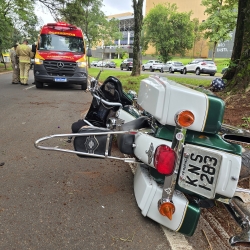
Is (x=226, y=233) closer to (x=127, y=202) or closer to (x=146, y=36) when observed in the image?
(x=127, y=202)

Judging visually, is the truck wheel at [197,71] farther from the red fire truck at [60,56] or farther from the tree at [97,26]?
the red fire truck at [60,56]

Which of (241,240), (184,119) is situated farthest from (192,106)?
(241,240)

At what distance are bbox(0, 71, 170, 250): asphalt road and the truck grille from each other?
6831 millimetres

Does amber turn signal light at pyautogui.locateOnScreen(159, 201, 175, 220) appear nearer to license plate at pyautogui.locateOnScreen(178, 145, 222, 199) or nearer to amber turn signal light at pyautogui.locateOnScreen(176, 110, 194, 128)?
license plate at pyautogui.locateOnScreen(178, 145, 222, 199)

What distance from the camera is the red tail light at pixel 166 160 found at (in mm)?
1994

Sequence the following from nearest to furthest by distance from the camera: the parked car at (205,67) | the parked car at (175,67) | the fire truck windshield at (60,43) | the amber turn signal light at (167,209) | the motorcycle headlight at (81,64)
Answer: the amber turn signal light at (167,209), the motorcycle headlight at (81,64), the fire truck windshield at (60,43), the parked car at (205,67), the parked car at (175,67)

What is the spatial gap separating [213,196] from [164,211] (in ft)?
1.36

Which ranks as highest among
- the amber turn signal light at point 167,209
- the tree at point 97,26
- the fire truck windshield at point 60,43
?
the tree at point 97,26

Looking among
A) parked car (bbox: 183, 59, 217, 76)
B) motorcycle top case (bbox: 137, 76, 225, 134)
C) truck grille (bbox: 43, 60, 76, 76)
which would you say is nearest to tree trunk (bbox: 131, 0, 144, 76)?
truck grille (bbox: 43, 60, 76, 76)

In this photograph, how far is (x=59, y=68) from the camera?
10.8 m

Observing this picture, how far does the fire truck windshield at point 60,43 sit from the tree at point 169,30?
97.1ft

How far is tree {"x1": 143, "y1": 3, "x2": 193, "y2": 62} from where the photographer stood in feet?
127

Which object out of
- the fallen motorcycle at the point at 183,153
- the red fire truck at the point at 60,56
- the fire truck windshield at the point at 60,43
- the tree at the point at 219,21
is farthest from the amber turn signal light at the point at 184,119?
the tree at the point at 219,21

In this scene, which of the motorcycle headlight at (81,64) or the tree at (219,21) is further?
the tree at (219,21)
